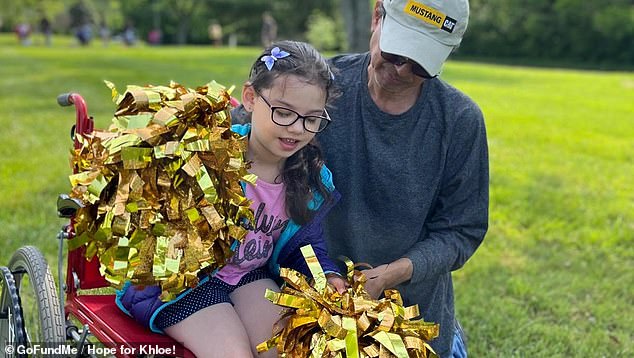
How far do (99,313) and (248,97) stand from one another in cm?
89

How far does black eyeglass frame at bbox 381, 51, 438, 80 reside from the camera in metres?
2.65

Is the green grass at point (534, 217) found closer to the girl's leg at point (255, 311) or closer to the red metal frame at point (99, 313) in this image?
the girl's leg at point (255, 311)

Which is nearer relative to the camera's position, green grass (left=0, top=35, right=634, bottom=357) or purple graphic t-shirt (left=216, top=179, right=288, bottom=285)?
purple graphic t-shirt (left=216, top=179, right=288, bottom=285)

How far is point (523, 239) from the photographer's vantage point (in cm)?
577

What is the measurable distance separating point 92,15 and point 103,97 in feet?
115

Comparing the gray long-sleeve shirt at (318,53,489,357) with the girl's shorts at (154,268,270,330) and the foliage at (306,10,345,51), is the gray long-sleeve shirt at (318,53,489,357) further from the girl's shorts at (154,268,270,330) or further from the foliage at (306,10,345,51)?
the foliage at (306,10,345,51)

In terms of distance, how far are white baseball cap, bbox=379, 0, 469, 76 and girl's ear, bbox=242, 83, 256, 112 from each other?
0.45 metres

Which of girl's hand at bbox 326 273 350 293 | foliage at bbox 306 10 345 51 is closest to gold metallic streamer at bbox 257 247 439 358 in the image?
girl's hand at bbox 326 273 350 293

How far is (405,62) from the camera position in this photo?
2664 mm

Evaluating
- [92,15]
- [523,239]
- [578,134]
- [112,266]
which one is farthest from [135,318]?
[92,15]

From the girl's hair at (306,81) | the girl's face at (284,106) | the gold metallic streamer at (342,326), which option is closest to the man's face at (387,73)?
the girl's hair at (306,81)

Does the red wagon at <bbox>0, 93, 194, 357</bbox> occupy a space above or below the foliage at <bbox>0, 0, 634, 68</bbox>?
above

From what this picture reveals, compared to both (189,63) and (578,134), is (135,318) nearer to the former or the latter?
(578,134)

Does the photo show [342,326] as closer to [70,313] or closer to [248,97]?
[248,97]
